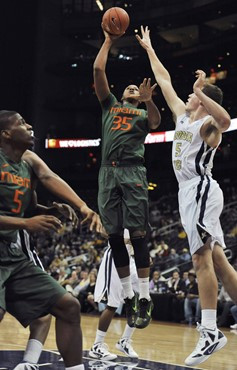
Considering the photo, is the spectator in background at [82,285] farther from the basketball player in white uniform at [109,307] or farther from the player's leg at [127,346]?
the player's leg at [127,346]

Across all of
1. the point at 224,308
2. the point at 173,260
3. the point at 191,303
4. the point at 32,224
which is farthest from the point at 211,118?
the point at 173,260

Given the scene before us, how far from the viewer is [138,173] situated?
628 centimetres

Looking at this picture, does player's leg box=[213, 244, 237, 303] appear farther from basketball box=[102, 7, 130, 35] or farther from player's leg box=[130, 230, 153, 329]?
basketball box=[102, 7, 130, 35]

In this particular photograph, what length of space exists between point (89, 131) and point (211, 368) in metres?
27.8

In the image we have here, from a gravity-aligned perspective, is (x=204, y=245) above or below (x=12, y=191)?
below

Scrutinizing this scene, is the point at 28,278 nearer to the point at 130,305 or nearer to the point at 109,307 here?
the point at 130,305

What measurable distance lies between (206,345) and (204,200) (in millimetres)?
1224

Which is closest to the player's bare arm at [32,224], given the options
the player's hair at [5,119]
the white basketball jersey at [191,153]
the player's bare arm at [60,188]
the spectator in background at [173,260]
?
the player's bare arm at [60,188]

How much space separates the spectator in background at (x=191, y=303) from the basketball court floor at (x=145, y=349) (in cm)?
33

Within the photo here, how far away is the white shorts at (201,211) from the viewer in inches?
213

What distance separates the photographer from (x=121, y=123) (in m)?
6.36

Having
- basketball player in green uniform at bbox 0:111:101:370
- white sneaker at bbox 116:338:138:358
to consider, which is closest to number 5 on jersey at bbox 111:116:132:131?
basketball player in green uniform at bbox 0:111:101:370

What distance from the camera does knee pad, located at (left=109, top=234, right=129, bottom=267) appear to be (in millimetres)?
6230

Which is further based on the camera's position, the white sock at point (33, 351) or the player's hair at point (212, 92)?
the player's hair at point (212, 92)
